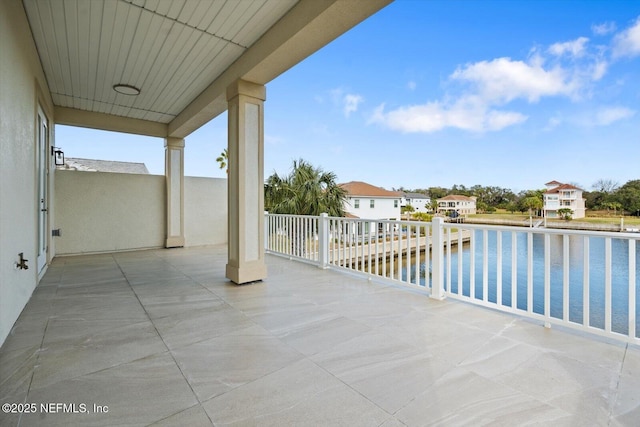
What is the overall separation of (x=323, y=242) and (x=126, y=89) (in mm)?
3952

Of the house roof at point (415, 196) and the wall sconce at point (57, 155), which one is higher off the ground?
the house roof at point (415, 196)

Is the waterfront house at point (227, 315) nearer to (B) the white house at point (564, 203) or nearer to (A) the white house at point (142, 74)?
(A) the white house at point (142, 74)

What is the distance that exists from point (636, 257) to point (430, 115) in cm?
2508

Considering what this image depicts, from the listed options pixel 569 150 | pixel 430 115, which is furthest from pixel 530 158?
pixel 430 115

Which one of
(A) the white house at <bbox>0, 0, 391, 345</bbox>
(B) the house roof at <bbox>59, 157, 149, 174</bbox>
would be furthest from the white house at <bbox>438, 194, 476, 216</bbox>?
(B) the house roof at <bbox>59, 157, 149, 174</bbox>

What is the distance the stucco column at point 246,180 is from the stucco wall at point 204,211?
3975mm

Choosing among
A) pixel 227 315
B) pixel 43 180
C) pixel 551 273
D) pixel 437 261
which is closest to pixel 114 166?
pixel 43 180

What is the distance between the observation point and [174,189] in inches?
282

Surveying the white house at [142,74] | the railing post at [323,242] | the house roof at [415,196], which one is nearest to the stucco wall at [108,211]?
the white house at [142,74]

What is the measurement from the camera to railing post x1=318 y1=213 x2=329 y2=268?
4793mm

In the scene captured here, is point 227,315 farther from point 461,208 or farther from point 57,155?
point 461,208

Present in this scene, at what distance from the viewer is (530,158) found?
73.3 feet

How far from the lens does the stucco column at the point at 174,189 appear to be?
6.96 m

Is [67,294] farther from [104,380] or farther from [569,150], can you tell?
[569,150]
